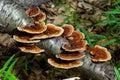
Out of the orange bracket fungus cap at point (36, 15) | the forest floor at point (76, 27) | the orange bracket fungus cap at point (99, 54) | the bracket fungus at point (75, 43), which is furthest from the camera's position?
the forest floor at point (76, 27)

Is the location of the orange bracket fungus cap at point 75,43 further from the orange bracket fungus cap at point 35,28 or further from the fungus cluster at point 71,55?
the orange bracket fungus cap at point 35,28

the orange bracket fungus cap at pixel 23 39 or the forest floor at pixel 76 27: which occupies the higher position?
the orange bracket fungus cap at pixel 23 39

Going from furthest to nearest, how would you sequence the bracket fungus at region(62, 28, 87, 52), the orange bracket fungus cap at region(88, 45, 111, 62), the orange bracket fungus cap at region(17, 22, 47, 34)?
the orange bracket fungus cap at region(88, 45, 111, 62), the bracket fungus at region(62, 28, 87, 52), the orange bracket fungus cap at region(17, 22, 47, 34)

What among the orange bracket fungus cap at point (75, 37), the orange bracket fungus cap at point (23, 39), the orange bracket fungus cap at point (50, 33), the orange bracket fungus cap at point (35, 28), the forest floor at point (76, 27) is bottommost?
the forest floor at point (76, 27)

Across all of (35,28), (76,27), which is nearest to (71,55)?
(35,28)

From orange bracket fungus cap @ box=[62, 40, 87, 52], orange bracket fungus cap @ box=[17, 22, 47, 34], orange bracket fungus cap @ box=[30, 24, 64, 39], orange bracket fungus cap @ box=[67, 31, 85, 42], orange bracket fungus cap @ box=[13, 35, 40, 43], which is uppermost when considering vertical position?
orange bracket fungus cap @ box=[17, 22, 47, 34]

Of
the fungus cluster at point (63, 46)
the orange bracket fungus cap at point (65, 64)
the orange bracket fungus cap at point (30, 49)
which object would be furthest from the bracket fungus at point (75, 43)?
the orange bracket fungus cap at point (30, 49)

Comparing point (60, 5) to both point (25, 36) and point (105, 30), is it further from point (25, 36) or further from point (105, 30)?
point (25, 36)

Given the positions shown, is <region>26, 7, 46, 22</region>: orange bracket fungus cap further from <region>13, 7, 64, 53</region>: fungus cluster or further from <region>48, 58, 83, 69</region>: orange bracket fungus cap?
<region>48, 58, 83, 69</region>: orange bracket fungus cap

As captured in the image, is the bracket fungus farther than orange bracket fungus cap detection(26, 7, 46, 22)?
No

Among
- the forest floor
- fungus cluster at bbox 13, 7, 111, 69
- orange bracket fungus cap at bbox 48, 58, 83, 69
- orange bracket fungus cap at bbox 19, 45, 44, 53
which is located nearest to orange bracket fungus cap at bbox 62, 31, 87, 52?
fungus cluster at bbox 13, 7, 111, 69
